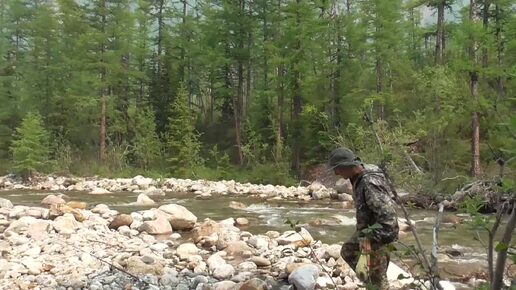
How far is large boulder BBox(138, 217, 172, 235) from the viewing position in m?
9.27

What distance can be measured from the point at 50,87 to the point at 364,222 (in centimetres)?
2583

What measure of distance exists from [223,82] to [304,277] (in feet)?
71.3

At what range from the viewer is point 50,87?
2714cm

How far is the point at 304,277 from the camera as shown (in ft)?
19.9

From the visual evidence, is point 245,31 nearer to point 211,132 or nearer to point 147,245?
point 211,132

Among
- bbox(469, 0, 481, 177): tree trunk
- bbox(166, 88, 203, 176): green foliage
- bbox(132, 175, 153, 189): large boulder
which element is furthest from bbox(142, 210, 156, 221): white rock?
bbox(166, 88, 203, 176): green foliage

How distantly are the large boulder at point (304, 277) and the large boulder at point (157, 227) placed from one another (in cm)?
365

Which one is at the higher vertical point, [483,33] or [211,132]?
[483,33]

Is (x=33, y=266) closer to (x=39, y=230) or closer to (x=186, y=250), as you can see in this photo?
(x=39, y=230)

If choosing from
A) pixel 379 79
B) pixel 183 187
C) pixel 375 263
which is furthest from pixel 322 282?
pixel 379 79

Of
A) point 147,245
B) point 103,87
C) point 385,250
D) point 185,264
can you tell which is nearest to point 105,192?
point 103,87

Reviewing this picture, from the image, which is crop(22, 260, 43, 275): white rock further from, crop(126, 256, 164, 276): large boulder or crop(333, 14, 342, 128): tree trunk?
crop(333, 14, 342, 128): tree trunk

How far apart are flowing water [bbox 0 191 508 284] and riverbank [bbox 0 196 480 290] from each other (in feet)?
2.96

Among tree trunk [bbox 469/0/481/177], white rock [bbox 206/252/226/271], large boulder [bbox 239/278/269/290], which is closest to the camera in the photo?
large boulder [bbox 239/278/269/290]
